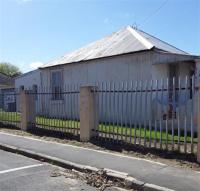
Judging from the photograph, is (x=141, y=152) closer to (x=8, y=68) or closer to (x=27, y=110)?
(x=27, y=110)

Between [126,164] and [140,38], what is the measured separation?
28.0 feet

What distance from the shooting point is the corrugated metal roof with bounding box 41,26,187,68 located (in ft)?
46.1

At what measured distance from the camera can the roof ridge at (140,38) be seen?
13.3m

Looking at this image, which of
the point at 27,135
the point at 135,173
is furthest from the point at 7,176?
the point at 27,135

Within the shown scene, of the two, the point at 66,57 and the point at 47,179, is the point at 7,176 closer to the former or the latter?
the point at 47,179

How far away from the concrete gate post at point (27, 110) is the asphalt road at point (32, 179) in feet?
16.1

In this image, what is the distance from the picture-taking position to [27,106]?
12867mm

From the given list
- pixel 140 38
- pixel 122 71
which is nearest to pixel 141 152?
pixel 122 71

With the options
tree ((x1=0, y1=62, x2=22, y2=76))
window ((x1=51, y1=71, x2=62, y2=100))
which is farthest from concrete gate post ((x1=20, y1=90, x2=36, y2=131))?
tree ((x1=0, y1=62, x2=22, y2=76))

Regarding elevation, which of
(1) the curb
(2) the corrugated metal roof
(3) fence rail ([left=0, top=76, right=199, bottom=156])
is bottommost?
(1) the curb

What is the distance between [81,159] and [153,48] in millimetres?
6600

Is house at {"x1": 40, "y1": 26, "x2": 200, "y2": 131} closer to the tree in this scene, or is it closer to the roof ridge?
the roof ridge

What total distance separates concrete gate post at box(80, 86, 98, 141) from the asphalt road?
7.50 feet

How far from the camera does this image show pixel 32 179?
20.9 feet
